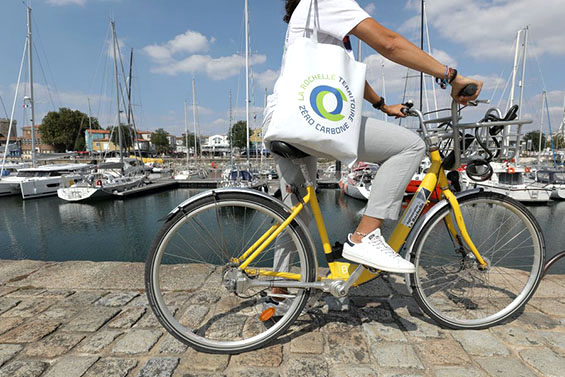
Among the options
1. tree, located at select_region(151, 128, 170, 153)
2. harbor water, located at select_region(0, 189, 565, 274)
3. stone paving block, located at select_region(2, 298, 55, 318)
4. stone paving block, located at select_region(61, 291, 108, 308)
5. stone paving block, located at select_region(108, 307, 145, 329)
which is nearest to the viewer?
stone paving block, located at select_region(108, 307, 145, 329)

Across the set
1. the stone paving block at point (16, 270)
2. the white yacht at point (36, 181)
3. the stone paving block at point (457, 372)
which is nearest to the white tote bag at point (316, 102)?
the stone paving block at point (457, 372)

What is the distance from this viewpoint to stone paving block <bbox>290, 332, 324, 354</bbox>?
5.23 ft

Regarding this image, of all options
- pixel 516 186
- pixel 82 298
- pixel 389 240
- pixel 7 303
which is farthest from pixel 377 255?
pixel 516 186

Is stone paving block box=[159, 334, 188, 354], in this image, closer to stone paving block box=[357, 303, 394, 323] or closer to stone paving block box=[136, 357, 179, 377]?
stone paving block box=[136, 357, 179, 377]

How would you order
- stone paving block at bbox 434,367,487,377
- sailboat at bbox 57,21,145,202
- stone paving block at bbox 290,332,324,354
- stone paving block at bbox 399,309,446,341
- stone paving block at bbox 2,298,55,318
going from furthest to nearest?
sailboat at bbox 57,21,145,202 → stone paving block at bbox 2,298,55,318 → stone paving block at bbox 399,309,446,341 → stone paving block at bbox 290,332,324,354 → stone paving block at bbox 434,367,487,377

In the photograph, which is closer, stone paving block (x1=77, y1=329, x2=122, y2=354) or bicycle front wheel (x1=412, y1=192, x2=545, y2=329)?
stone paving block (x1=77, y1=329, x2=122, y2=354)

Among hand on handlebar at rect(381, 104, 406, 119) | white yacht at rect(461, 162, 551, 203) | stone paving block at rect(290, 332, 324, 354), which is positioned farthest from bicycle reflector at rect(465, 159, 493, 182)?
white yacht at rect(461, 162, 551, 203)

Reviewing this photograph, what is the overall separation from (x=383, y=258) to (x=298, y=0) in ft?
4.85

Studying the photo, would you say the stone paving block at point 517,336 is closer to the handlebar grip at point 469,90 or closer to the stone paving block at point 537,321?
the stone paving block at point 537,321

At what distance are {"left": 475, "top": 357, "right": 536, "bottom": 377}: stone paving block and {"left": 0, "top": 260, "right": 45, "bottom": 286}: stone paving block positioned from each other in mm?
3220

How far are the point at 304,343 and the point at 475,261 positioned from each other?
1147mm

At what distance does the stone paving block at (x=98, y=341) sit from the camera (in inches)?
62.7

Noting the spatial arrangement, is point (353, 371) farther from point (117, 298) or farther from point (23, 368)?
point (117, 298)

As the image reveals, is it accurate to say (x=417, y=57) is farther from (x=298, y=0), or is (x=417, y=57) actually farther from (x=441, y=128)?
(x=298, y=0)
